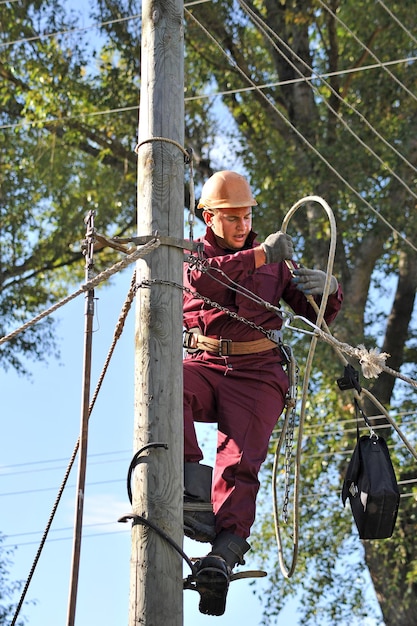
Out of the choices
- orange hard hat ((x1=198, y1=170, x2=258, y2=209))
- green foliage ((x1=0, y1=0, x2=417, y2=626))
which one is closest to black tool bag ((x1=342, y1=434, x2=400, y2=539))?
orange hard hat ((x1=198, y1=170, x2=258, y2=209))

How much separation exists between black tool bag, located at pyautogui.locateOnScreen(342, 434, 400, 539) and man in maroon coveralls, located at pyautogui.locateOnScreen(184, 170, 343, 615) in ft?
1.11

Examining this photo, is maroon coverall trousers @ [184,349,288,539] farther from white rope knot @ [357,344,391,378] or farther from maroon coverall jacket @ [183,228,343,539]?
white rope knot @ [357,344,391,378]

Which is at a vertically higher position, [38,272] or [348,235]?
[38,272]

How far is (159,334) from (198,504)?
670 millimetres

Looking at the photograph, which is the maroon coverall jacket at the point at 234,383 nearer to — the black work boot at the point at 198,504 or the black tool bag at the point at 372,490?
the black work boot at the point at 198,504

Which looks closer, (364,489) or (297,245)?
(364,489)

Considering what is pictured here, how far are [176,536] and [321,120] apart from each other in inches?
355

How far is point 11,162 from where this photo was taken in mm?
13828

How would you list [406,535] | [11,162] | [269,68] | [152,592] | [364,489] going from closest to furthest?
[152,592] < [364,489] < [406,535] < [269,68] < [11,162]

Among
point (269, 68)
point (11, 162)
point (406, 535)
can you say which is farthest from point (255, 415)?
point (11, 162)

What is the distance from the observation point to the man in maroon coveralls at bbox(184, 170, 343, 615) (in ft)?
12.9

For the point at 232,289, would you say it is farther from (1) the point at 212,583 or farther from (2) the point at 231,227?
(1) the point at 212,583

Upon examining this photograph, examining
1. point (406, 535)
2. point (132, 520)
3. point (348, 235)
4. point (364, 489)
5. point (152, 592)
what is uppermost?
point (348, 235)

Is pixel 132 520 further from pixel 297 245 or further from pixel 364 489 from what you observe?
pixel 297 245
